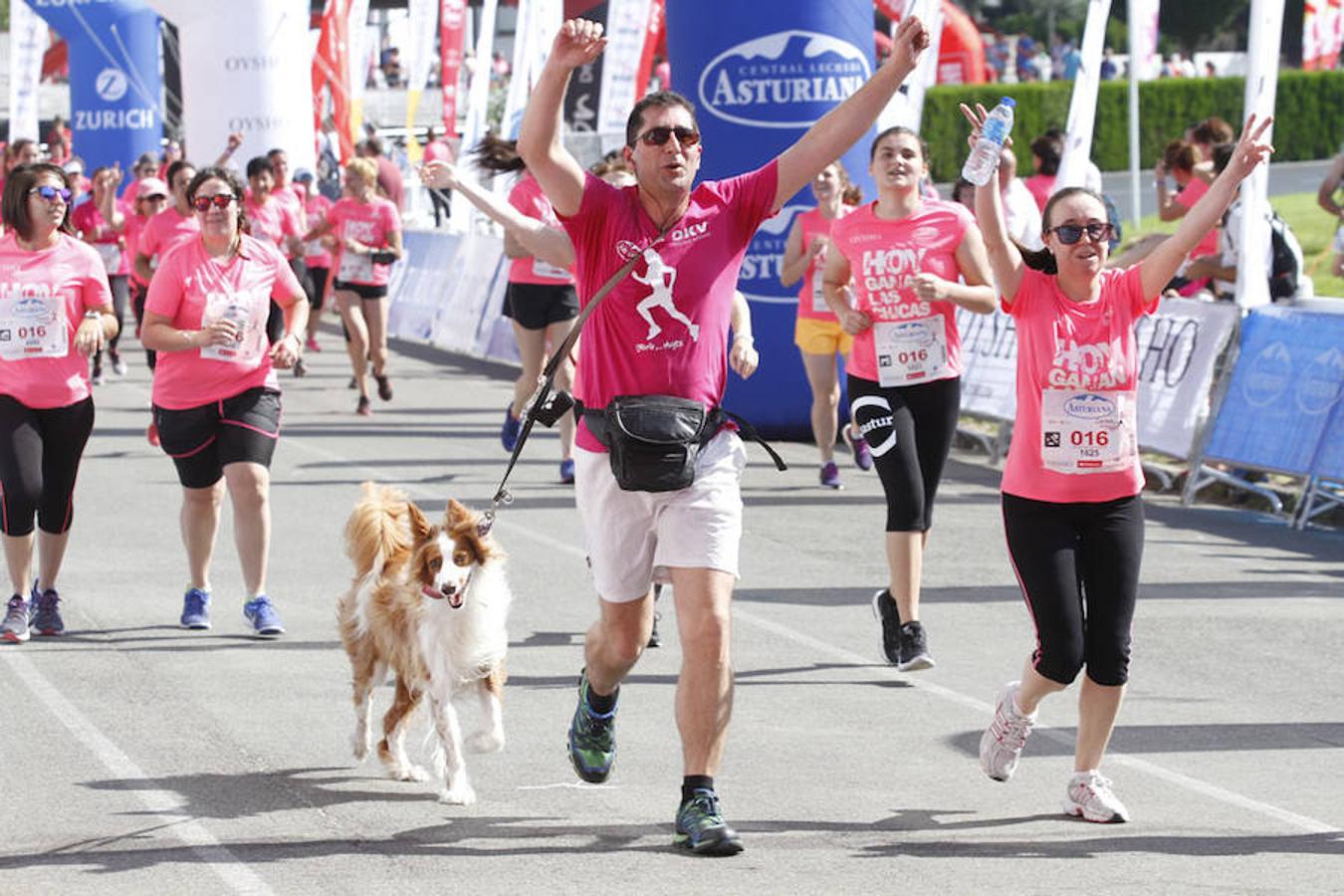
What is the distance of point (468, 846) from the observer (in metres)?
6.52

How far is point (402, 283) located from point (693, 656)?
2139 centimetres

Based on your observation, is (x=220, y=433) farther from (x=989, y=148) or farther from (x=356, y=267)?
(x=356, y=267)

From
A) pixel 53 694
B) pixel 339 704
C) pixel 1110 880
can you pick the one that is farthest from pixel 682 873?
pixel 53 694

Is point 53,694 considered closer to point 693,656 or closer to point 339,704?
point 339,704

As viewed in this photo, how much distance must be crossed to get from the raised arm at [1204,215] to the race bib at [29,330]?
16.3ft

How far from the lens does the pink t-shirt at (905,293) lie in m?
9.22

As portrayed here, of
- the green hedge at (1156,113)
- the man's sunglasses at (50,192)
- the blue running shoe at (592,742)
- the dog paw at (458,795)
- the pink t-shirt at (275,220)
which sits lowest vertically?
the dog paw at (458,795)

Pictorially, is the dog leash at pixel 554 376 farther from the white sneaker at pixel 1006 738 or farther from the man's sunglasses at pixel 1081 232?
the white sneaker at pixel 1006 738

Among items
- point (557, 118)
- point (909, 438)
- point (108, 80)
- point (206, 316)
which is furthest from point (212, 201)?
point (108, 80)

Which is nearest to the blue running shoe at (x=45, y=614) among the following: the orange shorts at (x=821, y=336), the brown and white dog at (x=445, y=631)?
the brown and white dog at (x=445, y=631)

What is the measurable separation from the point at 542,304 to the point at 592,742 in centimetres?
867

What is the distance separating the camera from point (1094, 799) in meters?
6.73

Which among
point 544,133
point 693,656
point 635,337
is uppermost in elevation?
point 544,133

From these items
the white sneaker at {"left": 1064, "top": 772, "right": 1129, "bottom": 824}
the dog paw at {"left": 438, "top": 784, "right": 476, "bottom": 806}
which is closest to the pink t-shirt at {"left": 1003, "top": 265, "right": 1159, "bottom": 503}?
the white sneaker at {"left": 1064, "top": 772, "right": 1129, "bottom": 824}
